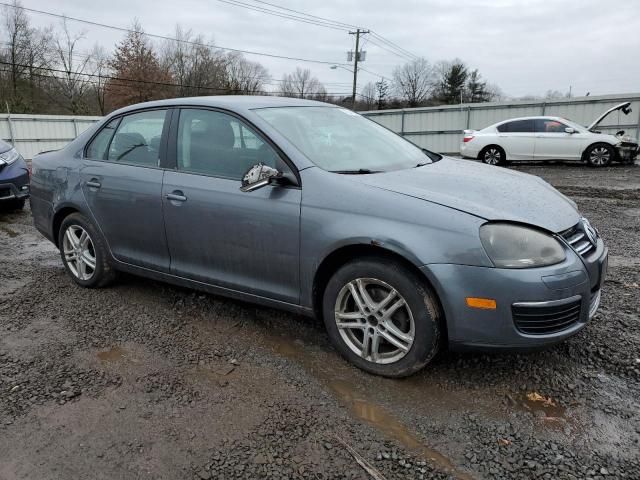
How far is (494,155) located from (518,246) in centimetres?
1365

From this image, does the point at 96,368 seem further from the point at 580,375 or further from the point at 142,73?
the point at 142,73

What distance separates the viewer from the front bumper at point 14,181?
754 cm

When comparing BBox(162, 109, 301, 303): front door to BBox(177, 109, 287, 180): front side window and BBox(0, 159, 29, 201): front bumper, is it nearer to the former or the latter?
BBox(177, 109, 287, 180): front side window

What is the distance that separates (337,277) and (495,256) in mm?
886

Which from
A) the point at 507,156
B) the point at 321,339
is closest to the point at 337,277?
the point at 321,339

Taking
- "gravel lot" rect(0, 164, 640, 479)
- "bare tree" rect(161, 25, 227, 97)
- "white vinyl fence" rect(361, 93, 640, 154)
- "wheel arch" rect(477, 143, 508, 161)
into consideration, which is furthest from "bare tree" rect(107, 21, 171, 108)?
"gravel lot" rect(0, 164, 640, 479)

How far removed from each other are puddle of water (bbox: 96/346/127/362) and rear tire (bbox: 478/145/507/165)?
13.8 m

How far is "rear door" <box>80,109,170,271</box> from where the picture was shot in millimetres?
3709

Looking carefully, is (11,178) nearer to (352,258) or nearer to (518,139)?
(352,258)

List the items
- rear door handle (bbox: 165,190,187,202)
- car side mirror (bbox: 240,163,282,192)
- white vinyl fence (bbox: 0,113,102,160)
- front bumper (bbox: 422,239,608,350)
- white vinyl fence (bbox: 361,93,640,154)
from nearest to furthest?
front bumper (bbox: 422,239,608,350) → car side mirror (bbox: 240,163,282,192) → rear door handle (bbox: 165,190,187,202) → white vinyl fence (bbox: 361,93,640,154) → white vinyl fence (bbox: 0,113,102,160)

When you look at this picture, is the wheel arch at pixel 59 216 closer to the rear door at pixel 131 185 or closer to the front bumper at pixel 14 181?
the rear door at pixel 131 185

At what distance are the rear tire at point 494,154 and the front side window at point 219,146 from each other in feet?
42.9

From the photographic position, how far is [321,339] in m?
3.42

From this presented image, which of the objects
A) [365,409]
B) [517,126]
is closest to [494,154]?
[517,126]
